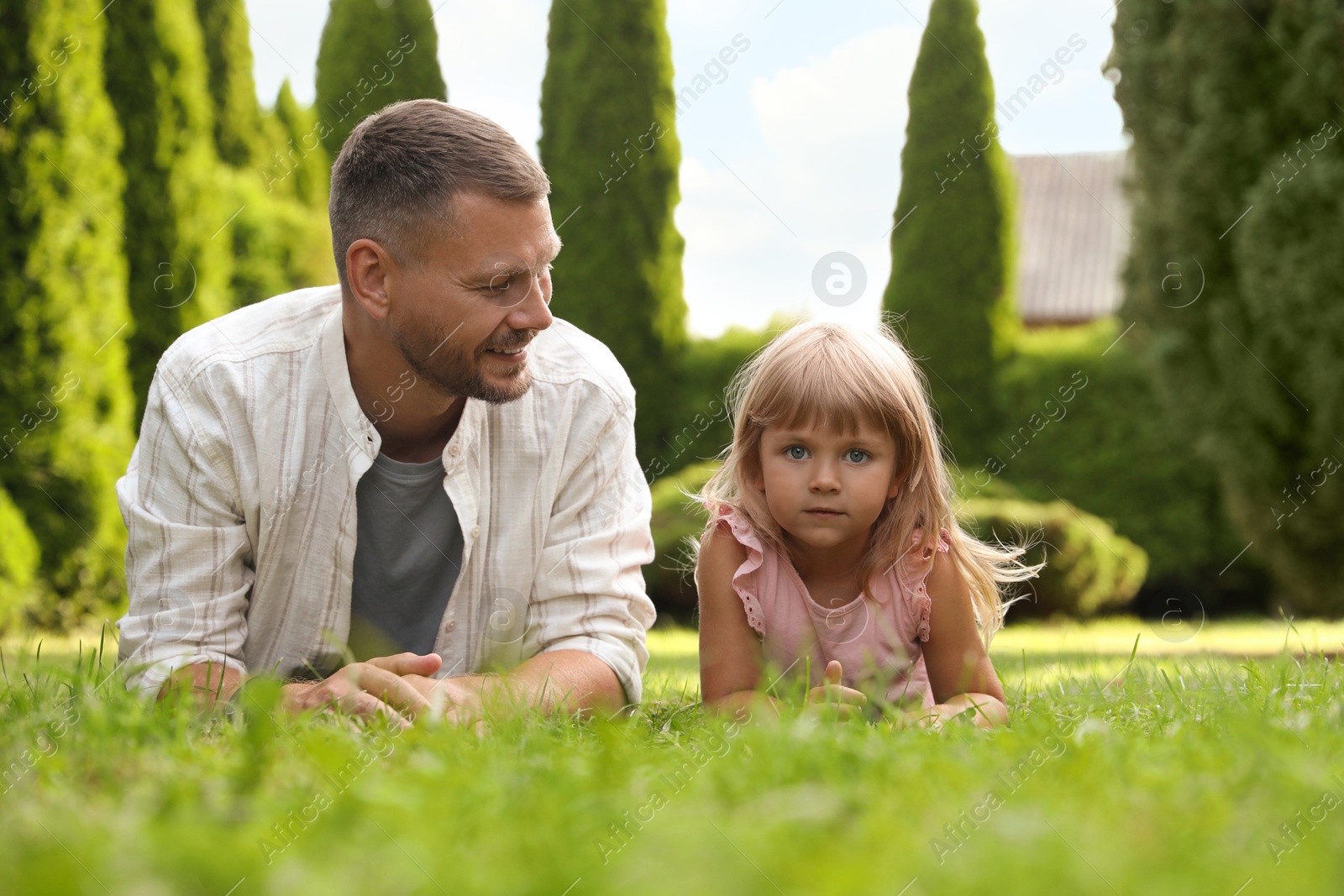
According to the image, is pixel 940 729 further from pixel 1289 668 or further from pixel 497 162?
pixel 497 162

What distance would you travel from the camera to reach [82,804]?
1383 millimetres

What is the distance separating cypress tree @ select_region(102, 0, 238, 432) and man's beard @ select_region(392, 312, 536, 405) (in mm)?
6999

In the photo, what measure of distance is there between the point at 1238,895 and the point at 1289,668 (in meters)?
2.27

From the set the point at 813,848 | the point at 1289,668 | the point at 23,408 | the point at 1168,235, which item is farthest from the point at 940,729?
the point at 1168,235

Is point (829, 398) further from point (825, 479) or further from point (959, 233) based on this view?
point (959, 233)

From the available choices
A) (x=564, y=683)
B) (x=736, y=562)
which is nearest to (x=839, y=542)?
Answer: (x=736, y=562)

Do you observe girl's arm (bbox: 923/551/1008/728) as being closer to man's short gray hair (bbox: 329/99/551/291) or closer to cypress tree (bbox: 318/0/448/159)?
man's short gray hair (bbox: 329/99/551/291)

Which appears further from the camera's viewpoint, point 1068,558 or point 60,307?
point 1068,558

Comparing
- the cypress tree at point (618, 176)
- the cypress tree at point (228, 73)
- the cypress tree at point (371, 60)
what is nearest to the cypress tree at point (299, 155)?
the cypress tree at point (371, 60)

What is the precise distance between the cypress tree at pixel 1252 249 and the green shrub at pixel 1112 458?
1988 millimetres

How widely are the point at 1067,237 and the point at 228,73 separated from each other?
22530 mm

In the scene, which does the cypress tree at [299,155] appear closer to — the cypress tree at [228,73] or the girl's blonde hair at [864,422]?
the cypress tree at [228,73]

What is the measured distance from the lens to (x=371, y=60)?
13258 millimetres

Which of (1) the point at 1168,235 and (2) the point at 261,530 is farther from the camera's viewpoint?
(1) the point at 1168,235
